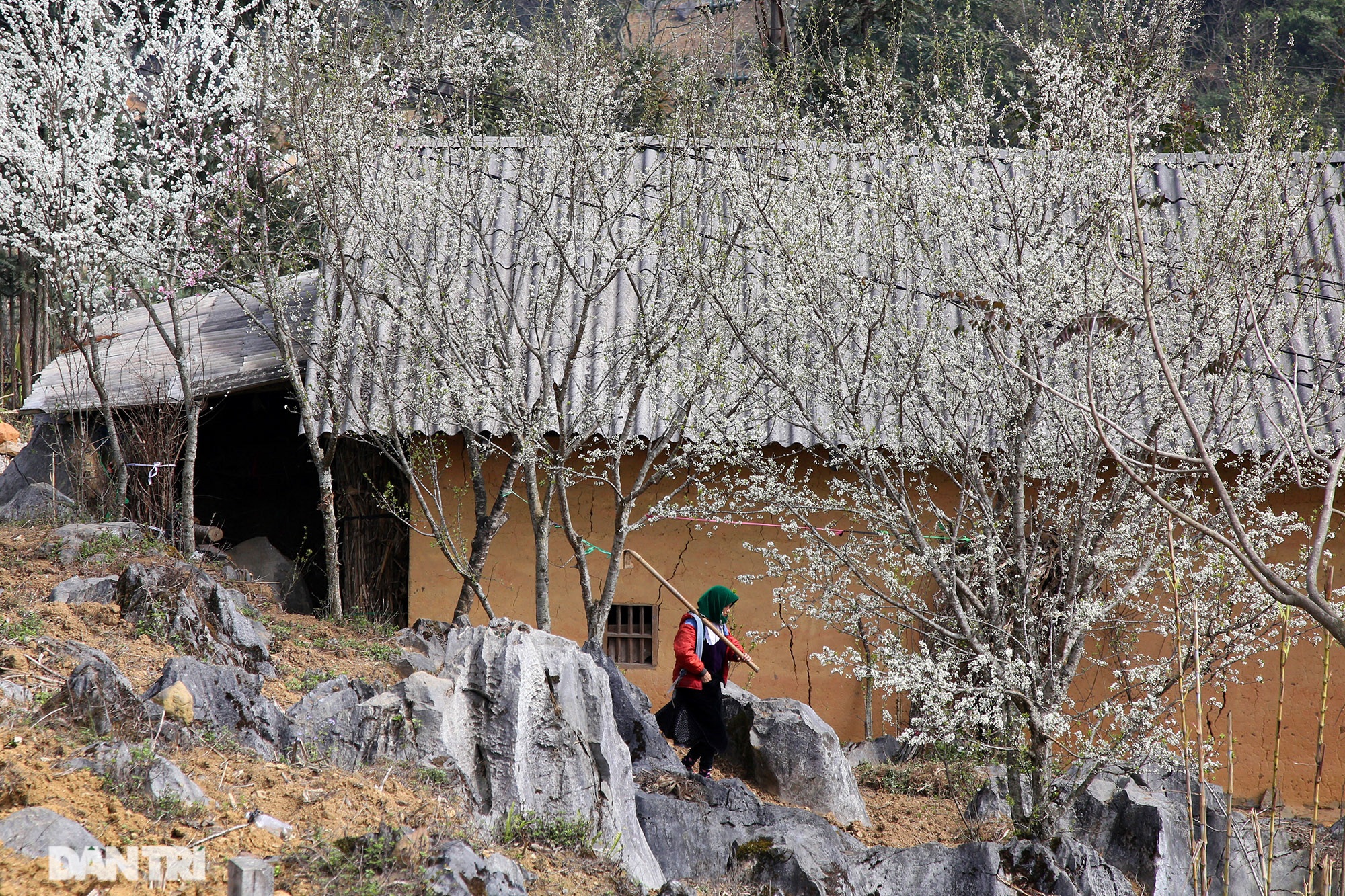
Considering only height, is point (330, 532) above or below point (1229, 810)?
below

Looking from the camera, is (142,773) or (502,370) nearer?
(142,773)

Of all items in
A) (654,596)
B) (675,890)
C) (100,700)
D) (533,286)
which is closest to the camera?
(100,700)

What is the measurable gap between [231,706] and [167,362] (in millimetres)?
6168

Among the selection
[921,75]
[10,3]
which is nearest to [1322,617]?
[921,75]

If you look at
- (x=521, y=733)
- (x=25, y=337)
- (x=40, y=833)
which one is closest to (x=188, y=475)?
(x=521, y=733)

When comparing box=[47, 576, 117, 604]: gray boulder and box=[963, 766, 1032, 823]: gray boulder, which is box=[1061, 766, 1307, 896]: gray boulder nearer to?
box=[963, 766, 1032, 823]: gray boulder

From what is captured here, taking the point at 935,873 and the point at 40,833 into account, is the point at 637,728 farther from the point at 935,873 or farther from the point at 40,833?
the point at 40,833

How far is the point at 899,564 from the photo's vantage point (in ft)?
20.3

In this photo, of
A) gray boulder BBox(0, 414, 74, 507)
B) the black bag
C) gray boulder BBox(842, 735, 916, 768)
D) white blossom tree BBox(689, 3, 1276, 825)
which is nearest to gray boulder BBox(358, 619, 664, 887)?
the black bag

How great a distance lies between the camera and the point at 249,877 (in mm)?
2941

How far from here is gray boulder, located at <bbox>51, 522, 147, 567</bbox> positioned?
6988mm

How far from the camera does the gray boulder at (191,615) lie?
5.65 m

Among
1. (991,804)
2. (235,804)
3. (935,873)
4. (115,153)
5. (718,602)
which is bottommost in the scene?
(991,804)

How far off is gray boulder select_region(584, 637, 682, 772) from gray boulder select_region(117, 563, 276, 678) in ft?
6.74
